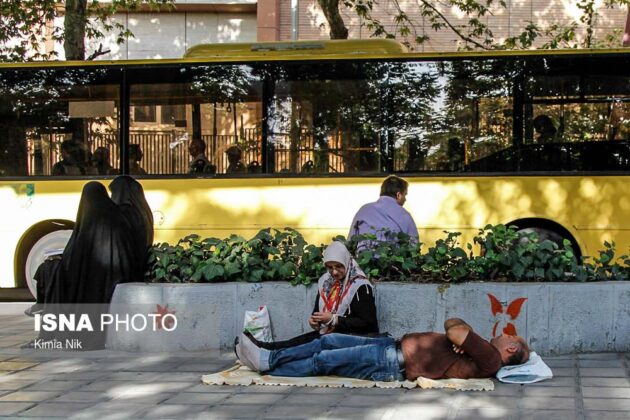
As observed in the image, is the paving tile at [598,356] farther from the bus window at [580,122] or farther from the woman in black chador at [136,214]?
the bus window at [580,122]

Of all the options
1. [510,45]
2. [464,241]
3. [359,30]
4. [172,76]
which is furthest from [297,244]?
[359,30]

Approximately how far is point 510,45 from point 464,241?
687cm

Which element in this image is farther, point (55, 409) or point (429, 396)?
point (429, 396)

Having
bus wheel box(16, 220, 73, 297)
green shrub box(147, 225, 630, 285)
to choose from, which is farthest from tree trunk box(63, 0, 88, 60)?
green shrub box(147, 225, 630, 285)

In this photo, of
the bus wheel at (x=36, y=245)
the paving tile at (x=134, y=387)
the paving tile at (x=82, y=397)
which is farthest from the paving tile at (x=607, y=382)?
the bus wheel at (x=36, y=245)

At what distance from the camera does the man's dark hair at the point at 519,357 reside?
652cm

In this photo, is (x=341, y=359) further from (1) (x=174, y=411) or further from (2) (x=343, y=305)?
(1) (x=174, y=411)

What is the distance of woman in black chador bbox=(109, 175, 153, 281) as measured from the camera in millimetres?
8273

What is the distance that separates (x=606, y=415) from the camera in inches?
217

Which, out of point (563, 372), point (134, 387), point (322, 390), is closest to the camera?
point (322, 390)

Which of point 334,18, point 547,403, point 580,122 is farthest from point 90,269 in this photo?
point 334,18

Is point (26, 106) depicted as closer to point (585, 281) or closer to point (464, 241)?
point (464, 241)

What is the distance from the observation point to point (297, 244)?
8039 mm

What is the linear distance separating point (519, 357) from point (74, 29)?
Answer: 37.5 ft
